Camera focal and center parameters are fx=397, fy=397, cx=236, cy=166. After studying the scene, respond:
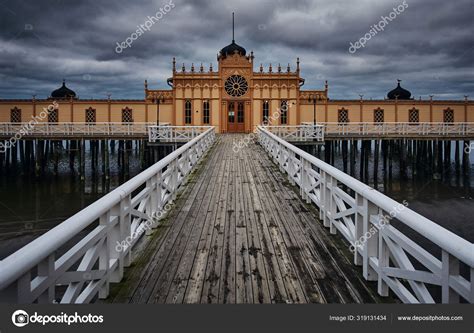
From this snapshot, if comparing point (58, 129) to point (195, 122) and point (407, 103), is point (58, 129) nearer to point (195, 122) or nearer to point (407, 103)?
point (195, 122)

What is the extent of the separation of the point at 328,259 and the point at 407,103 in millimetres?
36347

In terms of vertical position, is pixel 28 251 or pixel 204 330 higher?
pixel 28 251

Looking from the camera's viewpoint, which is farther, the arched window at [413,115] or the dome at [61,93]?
the dome at [61,93]

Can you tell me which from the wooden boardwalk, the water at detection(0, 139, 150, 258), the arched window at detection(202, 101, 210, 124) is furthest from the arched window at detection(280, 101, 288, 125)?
the wooden boardwalk

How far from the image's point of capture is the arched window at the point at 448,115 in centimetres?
3753

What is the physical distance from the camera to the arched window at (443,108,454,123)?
37.5m

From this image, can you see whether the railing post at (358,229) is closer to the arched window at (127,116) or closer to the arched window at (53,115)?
the arched window at (127,116)

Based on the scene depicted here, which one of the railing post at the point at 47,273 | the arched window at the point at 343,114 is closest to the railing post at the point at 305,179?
the railing post at the point at 47,273

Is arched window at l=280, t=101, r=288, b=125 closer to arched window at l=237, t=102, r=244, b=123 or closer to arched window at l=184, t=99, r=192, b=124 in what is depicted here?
arched window at l=237, t=102, r=244, b=123

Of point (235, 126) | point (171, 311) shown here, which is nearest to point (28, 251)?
point (171, 311)

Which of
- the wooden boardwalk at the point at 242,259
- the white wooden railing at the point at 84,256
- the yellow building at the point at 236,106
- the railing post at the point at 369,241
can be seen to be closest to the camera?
the white wooden railing at the point at 84,256

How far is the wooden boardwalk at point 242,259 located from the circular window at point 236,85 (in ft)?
92.9

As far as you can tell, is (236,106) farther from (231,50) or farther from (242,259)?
(242,259)

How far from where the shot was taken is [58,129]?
99.6ft
